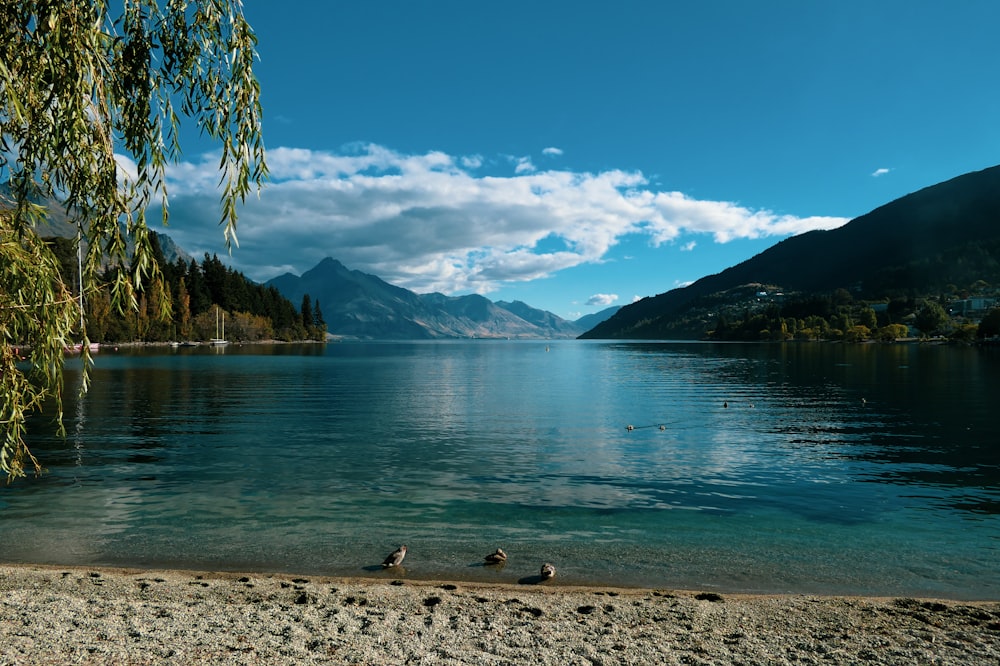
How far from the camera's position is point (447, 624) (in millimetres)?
13195

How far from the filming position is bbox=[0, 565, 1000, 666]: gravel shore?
11562mm

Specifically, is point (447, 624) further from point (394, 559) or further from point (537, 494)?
point (537, 494)

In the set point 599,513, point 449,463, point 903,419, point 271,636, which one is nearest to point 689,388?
point 903,419

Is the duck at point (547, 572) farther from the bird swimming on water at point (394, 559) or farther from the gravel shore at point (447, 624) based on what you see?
the bird swimming on water at point (394, 559)

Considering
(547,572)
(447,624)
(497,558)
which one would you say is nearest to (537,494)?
(497,558)

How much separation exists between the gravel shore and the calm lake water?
5.65 feet

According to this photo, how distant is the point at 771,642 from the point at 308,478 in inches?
905

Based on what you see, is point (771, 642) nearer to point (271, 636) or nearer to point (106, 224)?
point (271, 636)

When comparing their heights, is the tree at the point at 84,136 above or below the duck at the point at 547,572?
above

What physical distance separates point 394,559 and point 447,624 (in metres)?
5.05

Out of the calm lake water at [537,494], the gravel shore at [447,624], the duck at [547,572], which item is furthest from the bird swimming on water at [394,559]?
the duck at [547,572]

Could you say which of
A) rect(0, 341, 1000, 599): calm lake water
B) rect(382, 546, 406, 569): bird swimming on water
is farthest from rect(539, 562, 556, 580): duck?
rect(382, 546, 406, 569): bird swimming on water

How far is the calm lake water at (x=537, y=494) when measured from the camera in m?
18.3

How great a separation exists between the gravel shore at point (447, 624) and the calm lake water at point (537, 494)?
5.65 feet
